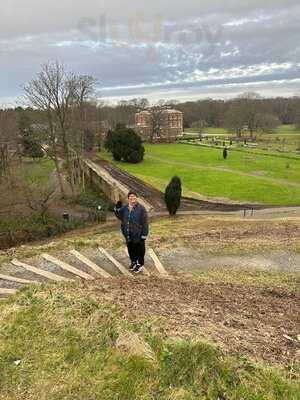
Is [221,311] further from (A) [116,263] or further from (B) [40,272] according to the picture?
(B) [40,272]

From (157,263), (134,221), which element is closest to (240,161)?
(157,263)

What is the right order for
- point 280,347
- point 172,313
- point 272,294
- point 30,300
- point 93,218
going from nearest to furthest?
point 280,347 → point 172,313 → point 30,300 → point 272,294 → point 93,218

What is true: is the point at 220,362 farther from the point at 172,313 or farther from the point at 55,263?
the point at 55,263

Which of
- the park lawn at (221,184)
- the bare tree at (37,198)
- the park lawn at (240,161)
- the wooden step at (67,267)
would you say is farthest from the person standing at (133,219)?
the park lawn at (240,161)

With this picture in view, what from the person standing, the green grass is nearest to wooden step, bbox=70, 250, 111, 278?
the person standing

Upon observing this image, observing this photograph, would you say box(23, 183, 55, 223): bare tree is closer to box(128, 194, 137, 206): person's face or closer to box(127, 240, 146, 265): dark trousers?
box(127, 240, 146, 265): dark trousers

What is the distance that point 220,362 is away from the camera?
14.6ft

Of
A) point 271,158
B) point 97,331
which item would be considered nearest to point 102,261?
point 97,331

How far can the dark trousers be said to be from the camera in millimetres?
8836

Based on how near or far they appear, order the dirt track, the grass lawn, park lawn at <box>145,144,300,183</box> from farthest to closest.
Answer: park lawn at <box>145,144,300,183</box>
the grass lawn
the dirt track

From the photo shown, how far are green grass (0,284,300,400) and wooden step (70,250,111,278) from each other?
3.61 meters

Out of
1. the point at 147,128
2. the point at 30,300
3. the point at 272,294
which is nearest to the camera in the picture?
the point at 30,300

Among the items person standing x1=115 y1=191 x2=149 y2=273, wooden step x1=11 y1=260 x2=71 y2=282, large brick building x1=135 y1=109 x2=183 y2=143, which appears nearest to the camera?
person standing x1=115 y1=191 x2=149 y2=273

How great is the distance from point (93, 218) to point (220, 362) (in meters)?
22.3
